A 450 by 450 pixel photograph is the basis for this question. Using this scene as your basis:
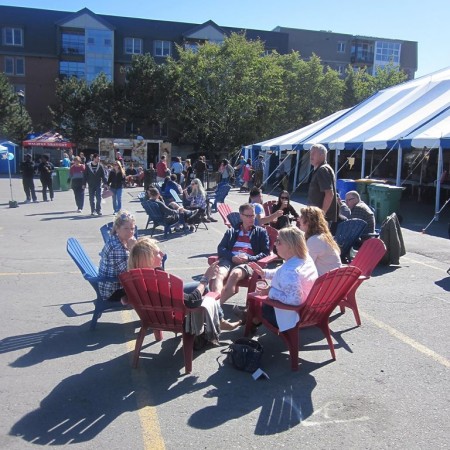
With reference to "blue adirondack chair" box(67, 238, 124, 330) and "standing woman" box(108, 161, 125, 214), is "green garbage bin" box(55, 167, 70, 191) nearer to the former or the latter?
"standing woman" box(108, 161, 125, 214)

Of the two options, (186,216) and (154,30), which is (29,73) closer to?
(154,30)

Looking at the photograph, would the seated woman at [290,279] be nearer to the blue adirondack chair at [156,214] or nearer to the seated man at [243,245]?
the seated man at [243,245]

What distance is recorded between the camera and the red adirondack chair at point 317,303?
4355 millimetres

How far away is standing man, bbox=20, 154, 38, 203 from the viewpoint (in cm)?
1756

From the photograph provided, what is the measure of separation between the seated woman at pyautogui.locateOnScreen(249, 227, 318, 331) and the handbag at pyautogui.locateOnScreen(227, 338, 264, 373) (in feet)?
0.99

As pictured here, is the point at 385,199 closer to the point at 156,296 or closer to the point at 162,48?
the point at 156,296

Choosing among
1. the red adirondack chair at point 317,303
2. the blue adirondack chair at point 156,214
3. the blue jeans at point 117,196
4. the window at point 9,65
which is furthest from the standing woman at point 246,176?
the window at point 9,65

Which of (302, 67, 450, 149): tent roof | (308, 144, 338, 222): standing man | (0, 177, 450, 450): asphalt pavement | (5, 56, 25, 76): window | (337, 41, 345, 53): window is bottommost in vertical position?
(0, 177, 450, 450): asphalt pavement

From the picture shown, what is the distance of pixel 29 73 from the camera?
168ft

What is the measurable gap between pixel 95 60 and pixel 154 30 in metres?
6.94

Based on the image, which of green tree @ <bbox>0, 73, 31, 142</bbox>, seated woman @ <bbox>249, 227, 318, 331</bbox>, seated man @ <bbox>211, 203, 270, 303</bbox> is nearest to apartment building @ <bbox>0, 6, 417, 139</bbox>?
green tree @ <bbox>0, 73, 31, 142</bbox>

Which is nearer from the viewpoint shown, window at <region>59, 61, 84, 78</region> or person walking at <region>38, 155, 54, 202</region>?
person walking at <region>38, 155, 54, 202</region>

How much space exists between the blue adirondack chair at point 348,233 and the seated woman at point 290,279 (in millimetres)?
3636

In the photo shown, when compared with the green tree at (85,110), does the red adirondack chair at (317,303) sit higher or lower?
lower
